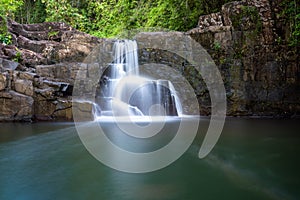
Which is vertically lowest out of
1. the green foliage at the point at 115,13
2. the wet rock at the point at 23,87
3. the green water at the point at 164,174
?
the green water at the point at 164,174

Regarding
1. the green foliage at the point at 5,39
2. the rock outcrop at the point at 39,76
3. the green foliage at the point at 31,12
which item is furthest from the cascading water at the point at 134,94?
the green foliage at the point at 31,12

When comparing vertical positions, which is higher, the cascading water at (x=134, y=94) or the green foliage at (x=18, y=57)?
the green foliage at (x=18, y=57)

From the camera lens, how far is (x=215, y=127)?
323 inches

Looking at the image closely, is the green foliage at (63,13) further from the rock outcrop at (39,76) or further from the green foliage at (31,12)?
the rock outcrop at (39,76)

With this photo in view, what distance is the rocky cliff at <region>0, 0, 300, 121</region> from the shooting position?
969 centimetres

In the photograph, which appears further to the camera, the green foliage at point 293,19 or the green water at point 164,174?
the green foliage at point 293,19

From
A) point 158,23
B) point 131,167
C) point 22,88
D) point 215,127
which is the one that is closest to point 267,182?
point 131,167

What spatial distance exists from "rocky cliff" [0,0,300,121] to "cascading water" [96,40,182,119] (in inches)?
32.9

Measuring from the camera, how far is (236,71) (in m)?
10.8

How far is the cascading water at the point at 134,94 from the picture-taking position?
10.8m

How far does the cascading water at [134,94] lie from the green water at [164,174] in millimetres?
4413

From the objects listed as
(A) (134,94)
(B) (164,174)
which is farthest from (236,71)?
(B) (164,174)

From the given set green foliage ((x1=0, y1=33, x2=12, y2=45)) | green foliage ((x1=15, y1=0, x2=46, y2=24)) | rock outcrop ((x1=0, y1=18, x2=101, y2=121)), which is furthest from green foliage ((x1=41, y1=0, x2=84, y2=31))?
green foliage ((x1=0, y1=33, x2=12, y2=45))

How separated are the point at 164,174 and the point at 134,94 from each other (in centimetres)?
743
